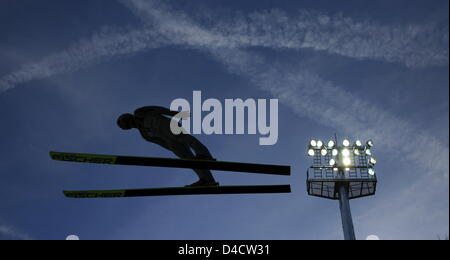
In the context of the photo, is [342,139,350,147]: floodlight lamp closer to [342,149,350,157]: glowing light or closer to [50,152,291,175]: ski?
[342,149,350,157]: glowing light

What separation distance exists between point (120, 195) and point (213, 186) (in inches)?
84.6

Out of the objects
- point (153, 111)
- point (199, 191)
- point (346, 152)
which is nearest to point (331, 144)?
point (346, 152)

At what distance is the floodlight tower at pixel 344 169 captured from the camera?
23219mm

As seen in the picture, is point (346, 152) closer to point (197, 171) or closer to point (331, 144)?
point (331, 144)

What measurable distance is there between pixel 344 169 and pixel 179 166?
17583mm

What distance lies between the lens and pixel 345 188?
956 inches

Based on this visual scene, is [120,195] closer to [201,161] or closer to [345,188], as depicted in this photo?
[201,161]

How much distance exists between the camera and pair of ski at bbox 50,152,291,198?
790cm

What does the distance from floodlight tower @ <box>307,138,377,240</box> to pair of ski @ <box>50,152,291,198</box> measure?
15.5 meters

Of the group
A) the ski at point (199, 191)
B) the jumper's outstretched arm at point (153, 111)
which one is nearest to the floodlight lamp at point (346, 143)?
the ski at point (199, 191)

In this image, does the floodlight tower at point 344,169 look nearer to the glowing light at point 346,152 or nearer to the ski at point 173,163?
the glowing light at point 346,152

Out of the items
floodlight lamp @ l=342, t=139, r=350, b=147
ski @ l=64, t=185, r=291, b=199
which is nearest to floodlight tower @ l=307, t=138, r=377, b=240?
floodlight lamp @ l=342, t=139, r=350, b=147

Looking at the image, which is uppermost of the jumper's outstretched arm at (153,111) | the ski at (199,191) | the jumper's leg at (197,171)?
the jumper's outstretched arm at (153,111)
